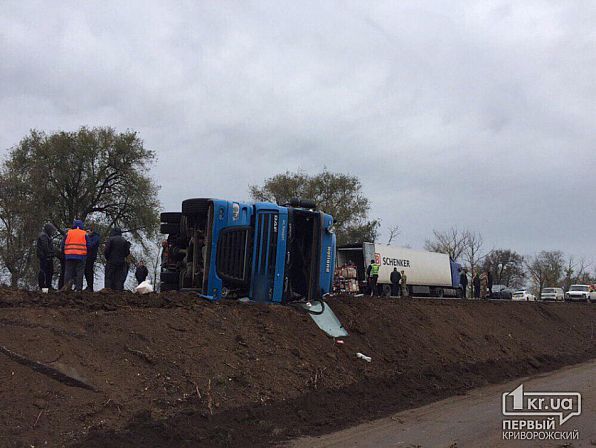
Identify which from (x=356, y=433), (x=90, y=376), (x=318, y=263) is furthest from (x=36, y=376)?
(x=318, y=263)

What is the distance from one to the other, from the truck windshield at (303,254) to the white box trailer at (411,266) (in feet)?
66.1

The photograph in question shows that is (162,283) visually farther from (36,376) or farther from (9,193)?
(9,193)

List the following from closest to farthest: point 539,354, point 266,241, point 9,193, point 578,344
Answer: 1. point 266,241
2. point 539,354
3. point 578,344
4. point 9,193

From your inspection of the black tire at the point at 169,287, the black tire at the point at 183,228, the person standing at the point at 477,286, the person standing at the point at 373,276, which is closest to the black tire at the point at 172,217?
the black tire at the point at 183,228

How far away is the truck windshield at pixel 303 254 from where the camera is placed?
13.4 meters

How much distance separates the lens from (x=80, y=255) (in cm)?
1262

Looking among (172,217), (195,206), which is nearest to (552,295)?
(172,217)

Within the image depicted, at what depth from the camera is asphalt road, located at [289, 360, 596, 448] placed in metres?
8.08

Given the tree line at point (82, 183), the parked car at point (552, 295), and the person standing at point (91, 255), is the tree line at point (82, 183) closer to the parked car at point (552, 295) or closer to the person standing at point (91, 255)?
the person standing at point (91, 255)

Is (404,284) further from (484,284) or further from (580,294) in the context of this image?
(580,294)

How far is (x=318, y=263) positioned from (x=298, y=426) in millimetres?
5117

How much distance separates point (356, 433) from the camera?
877 centimetres

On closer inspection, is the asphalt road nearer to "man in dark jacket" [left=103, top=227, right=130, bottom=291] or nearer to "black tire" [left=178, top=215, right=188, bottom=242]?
"black tire" [left=178, top=215, right=188, bottom=242]

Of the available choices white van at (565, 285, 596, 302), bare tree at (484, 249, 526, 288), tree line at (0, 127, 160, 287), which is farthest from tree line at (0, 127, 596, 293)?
bare tree at (484, 249, 526, 288)
